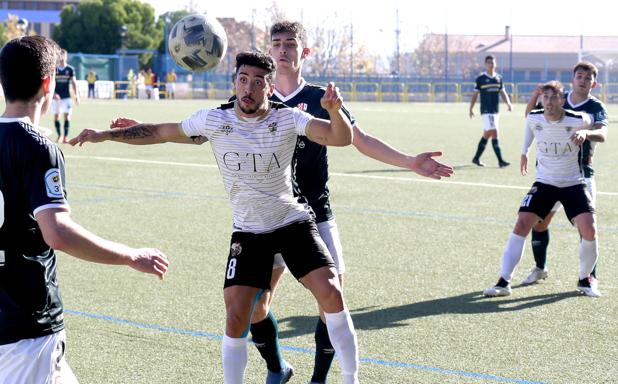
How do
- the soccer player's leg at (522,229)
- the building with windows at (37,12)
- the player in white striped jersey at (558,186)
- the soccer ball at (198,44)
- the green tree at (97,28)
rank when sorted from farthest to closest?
1. the building with windows at (37,12)
2. the green tree at (97,28)
3. the player in white striped jersey at (558,186)
4. the soccer player's leg at (522,229)
5. the soccer ball at (198,44)

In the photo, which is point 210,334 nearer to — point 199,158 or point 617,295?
point 617,295

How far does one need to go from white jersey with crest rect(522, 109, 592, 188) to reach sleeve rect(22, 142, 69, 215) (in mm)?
6065

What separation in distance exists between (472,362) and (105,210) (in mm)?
7905

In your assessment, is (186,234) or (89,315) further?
(186,234)

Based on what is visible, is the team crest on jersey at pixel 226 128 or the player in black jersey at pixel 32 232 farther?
the team crest on jersey at pixel 226 128

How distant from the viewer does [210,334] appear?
23.6ft

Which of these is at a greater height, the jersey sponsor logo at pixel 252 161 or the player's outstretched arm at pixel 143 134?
the player's outstretched arm at pixel 143 134

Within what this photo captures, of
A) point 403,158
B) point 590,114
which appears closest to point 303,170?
point 403,158

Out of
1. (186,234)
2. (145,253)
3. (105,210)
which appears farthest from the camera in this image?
(105,210)

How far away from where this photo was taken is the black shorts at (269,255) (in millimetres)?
5453

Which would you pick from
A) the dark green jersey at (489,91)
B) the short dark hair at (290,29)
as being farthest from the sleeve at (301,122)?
the dark green jersey at (489,91)

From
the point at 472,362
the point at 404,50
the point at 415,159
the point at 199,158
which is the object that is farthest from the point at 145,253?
the point at 404,50

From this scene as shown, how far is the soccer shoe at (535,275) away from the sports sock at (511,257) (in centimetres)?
45

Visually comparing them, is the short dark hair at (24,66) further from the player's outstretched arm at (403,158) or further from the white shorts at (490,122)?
Answer: the white shorts at (490,122)
